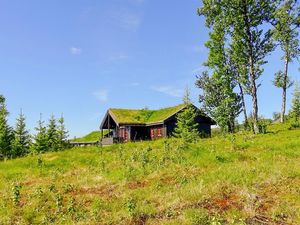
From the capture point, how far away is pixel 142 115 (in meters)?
54.5

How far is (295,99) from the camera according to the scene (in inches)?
2419

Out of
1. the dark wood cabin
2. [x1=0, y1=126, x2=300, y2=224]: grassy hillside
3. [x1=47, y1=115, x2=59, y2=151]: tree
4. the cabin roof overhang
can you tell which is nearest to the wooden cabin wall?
the dark wood cabin

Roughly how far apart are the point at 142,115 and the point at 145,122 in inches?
87.3

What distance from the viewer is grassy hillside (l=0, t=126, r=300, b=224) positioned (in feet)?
32.7

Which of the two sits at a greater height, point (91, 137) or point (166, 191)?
point (91, 137)

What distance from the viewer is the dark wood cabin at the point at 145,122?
50.0m

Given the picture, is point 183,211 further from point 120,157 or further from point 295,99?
point 295,99

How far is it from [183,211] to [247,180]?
3.65 m

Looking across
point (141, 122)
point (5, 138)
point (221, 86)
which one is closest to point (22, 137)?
point (5, 138)

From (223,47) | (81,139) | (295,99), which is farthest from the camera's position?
(81,139)

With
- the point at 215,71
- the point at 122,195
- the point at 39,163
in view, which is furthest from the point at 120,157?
the point at 215,71

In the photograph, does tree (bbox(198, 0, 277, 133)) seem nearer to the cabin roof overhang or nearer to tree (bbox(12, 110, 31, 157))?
the cabin roof overhang

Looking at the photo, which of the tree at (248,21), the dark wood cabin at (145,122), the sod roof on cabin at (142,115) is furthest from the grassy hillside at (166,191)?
the sod roof on cabin at (142,115)

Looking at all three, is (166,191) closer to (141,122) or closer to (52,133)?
(52,133)
